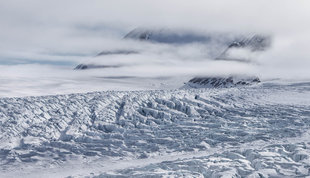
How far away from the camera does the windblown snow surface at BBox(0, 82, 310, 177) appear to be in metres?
15.0

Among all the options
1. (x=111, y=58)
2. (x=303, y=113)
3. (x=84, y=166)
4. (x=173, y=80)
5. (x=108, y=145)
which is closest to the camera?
(x=84, y=166)

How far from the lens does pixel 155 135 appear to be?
21281 mm

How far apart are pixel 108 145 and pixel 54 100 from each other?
24.5 feet

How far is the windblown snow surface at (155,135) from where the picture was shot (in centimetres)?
1502

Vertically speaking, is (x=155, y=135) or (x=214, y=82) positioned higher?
(x=214, y=82)

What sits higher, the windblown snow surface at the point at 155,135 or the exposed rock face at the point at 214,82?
the exposed rock face at the point at 214,82

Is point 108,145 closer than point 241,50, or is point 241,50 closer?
point 108,145

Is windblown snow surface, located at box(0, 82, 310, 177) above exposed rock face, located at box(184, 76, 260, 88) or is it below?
below

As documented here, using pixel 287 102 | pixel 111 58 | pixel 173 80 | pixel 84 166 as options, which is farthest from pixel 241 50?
pixel 84 166

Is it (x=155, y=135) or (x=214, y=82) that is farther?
(x=214, y=82)

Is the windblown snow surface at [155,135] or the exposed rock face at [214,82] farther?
the exposed rock face at [214,82]

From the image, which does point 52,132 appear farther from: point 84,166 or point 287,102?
point 287,102

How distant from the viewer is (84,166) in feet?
57.9

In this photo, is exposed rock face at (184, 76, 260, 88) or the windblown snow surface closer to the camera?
the windblown snow surface
